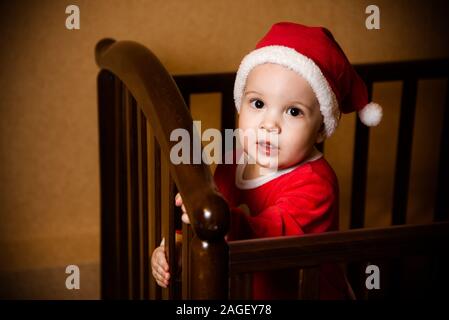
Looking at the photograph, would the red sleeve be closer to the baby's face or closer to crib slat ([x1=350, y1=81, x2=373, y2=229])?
the baby's face

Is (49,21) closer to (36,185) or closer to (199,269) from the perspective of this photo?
(36,185)

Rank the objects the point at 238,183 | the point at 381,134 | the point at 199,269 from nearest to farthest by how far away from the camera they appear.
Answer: the point at 199,269 < the point at 238,183 < the point at 381,134

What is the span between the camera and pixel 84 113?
5.18 feet

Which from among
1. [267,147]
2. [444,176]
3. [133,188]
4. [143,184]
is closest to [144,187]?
[143,184]

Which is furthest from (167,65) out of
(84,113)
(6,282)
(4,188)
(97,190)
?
(6,282)

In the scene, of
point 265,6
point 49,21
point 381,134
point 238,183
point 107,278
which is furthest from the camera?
point 381,134

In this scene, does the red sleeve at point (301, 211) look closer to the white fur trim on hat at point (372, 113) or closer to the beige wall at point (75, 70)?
the white fur trim on hat at point (372, 113)

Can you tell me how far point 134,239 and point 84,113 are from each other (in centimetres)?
54

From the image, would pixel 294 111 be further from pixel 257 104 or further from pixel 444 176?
pixel 444 176

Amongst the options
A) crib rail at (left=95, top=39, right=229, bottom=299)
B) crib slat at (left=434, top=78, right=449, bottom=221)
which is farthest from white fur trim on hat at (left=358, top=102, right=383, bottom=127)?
crib slat at (left=434, top=78, right=449, bottom=221)

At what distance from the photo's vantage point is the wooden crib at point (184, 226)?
703 millimetres

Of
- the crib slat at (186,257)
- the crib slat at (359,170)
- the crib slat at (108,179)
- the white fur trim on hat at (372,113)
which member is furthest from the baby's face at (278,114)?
the crib slat at (359,170)

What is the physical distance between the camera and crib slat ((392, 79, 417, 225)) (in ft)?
5.17

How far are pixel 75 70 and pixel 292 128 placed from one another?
75 cm
